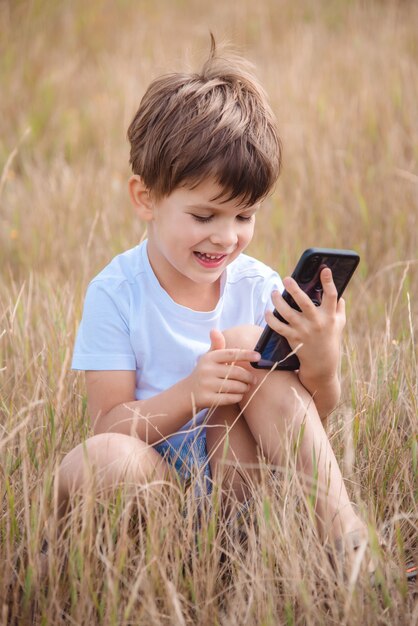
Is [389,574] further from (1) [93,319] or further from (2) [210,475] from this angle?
(1) [93,319]

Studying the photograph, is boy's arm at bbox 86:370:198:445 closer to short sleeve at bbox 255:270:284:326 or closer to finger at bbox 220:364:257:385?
finger at bbox 220:364:257:385

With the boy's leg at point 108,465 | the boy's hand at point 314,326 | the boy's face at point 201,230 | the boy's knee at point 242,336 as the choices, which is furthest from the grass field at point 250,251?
the boy's face at point 201,230

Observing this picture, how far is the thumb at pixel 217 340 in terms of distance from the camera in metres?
1.81

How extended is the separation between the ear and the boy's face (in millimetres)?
28

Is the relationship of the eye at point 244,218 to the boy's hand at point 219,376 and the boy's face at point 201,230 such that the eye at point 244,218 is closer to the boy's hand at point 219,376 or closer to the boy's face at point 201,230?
the boy's face at point 201,230

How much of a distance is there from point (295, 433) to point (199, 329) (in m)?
0.34

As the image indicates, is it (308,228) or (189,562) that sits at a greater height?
(308,228)

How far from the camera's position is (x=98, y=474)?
66.7 inches

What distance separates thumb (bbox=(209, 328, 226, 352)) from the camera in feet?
5.95

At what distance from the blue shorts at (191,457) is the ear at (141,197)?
50 centimetres

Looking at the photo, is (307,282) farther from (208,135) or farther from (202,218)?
(208,135)

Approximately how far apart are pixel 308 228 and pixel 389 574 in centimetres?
202

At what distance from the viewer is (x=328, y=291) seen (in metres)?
1.78

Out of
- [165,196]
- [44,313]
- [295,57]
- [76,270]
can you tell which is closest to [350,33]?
[295,57]
